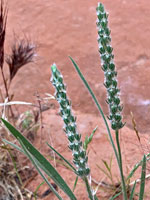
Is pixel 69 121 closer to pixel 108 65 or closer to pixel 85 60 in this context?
pixel 108 65

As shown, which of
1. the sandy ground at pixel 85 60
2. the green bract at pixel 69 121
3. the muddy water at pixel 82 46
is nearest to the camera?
the green bract at pixel 69 121

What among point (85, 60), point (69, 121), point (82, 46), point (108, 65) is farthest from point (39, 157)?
point (82, 46)

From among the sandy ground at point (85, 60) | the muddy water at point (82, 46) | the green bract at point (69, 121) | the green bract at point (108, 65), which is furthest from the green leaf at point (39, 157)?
the muddy water at point (82, 46)

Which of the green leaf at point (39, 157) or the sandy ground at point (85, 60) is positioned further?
the sandy ground at point (85, 60)

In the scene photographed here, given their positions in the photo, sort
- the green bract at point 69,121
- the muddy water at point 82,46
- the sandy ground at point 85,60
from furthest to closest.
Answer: the muddy water at point 82,46 < the sandy ground at point 85,60 < the green bract at point 69,121

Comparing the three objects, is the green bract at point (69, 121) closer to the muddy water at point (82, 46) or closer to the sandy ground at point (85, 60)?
the sandy ground at point (85, 60)

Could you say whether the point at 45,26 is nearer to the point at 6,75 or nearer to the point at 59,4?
the point at 59,4

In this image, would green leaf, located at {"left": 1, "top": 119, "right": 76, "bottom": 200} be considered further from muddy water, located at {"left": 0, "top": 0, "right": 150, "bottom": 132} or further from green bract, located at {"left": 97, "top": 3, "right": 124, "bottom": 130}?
muddy water, located at {"left": 0, "top": 0, "right": 150, "bottom": 132}
